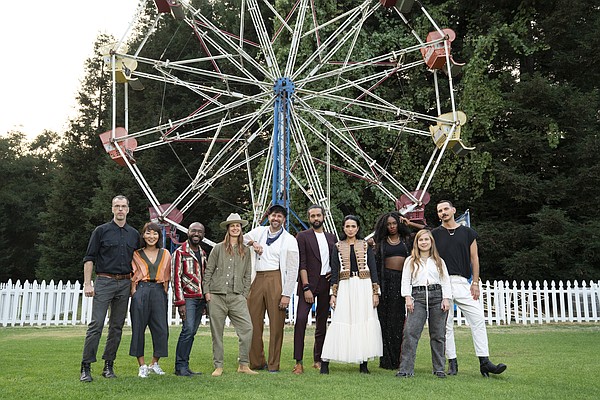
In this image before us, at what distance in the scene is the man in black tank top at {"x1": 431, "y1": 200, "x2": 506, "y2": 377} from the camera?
5.40m

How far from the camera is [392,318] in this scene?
5883 mm

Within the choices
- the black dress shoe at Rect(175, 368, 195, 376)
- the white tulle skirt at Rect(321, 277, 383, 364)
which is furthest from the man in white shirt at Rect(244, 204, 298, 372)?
the black dress shoe at Rect(175, 368, 195, 376)

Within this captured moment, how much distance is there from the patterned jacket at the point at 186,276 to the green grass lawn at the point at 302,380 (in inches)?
29.3

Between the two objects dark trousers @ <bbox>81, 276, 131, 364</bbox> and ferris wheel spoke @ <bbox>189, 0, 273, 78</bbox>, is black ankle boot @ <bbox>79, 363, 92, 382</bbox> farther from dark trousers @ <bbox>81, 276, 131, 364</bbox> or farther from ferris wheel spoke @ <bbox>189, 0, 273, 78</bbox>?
ferris wheel spoke @ <bbox>189, 0, 273, 78</bbox>

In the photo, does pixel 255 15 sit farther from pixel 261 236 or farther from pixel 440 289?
pixel 440 289

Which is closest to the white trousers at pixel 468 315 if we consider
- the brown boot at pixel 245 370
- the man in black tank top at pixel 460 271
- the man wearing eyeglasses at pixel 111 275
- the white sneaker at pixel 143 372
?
the man in black tank top at pixel 460 271

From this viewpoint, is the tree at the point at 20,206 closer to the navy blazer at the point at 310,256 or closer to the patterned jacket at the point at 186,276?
the patterned jacket at the point at 186,276

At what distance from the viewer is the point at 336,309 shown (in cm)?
556

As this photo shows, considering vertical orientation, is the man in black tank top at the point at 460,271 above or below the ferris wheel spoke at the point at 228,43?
below

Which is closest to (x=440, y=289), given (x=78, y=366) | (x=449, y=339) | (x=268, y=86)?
(x=449, y=339)

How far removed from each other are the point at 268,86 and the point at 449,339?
7.68m

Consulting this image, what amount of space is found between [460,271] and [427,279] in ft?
1.32

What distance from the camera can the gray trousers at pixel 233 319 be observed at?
545 centimetres

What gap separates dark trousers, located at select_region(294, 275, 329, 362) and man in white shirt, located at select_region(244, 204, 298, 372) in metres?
0.16
